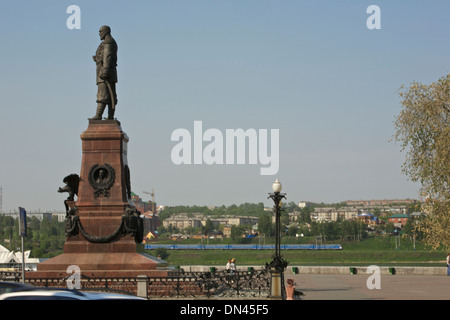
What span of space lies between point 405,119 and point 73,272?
1833cm

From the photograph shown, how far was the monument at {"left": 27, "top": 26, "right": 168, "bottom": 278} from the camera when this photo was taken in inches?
952

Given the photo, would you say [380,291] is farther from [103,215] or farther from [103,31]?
[103,31]

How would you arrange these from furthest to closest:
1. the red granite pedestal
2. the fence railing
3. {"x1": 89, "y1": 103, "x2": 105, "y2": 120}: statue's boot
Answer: {"x1": 89, "y1": 103, "x2": 105, "y2": 120}: statue's boot < the red granite pedestal < the fence railing

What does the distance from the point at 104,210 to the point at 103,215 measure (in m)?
0.18

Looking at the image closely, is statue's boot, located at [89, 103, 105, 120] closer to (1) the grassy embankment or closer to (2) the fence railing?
(2) the fence railing

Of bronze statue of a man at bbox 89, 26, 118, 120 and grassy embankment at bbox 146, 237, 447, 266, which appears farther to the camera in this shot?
grassy embankment at bbox 146, 237, 447, 266

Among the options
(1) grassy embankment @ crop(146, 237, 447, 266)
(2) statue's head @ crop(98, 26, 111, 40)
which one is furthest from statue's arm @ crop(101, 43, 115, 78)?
(1) grassy embankment @ crop(146, 237, 447, 266)

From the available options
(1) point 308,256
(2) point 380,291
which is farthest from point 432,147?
(1) point 308,256

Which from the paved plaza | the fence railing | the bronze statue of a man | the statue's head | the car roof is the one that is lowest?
the paved plaza

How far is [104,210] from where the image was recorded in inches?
988

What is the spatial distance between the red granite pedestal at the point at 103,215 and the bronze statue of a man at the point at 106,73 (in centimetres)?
70

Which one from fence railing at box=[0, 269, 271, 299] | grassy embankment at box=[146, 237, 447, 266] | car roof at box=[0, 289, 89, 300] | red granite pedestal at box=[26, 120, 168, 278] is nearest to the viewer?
car roof at box=[0, 289, 89, 300]
